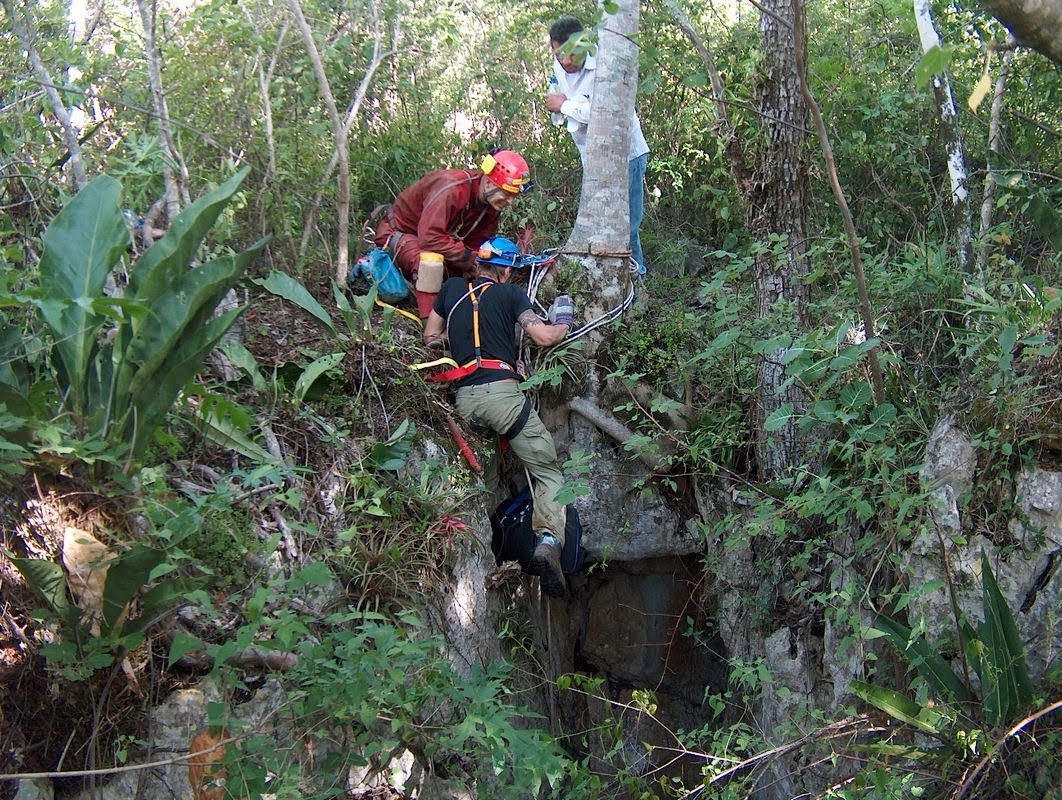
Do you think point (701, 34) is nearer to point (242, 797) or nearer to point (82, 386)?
point (82, 386)

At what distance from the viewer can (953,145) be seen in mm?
6398

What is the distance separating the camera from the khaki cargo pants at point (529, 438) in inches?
233

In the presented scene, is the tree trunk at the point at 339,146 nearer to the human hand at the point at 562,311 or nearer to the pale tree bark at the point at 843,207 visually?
the human hand at the point at 562,311

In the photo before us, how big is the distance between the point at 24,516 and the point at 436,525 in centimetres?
211

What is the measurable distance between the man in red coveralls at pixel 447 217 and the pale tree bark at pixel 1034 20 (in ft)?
14.0

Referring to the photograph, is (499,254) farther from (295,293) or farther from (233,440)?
(233,440)

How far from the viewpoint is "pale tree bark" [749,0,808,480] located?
594cm

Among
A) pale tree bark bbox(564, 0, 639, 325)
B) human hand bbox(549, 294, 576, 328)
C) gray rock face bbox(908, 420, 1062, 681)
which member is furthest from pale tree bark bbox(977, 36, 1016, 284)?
human hand bbox(549, 294, 576, 328)

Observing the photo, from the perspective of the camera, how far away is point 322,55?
695 centimetres

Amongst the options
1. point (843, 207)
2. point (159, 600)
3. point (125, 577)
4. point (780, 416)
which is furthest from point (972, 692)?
point (125, 577)

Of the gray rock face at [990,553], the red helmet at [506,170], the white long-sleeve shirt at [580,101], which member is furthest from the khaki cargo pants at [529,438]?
the gray rock face at [990,553]

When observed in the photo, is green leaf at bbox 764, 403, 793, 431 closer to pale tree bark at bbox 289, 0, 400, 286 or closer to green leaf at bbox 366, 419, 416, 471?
green leaf at bbox 366, 419, 416, 471

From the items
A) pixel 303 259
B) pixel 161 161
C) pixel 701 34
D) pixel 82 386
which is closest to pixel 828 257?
pixel 701 34

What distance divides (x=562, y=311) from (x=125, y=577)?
→ 11.0ft
